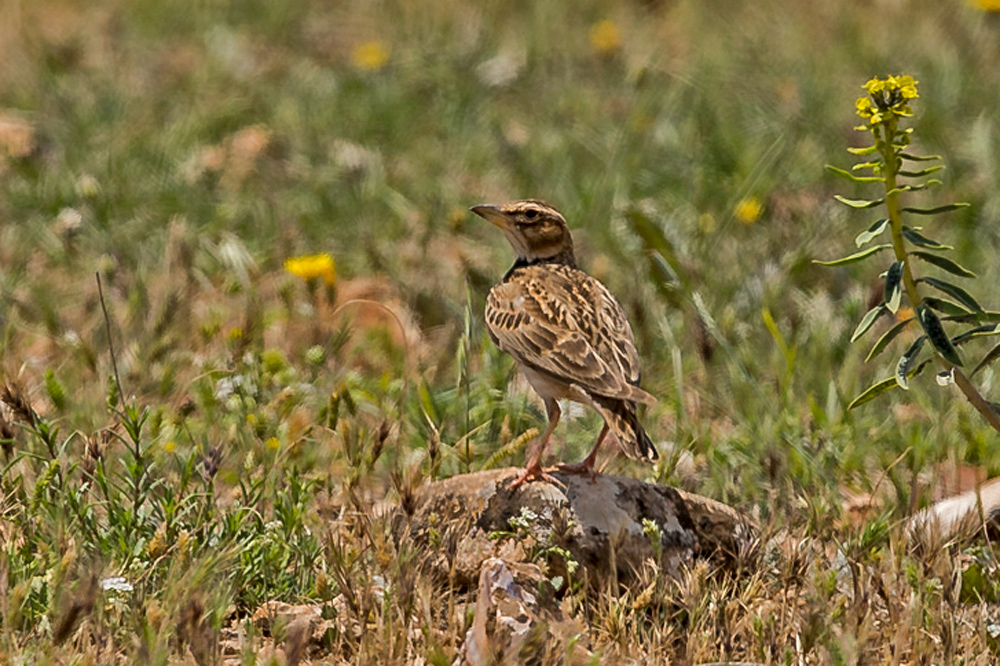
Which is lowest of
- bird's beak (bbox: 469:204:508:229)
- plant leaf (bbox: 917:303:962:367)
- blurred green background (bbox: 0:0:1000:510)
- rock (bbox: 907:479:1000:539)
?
blurred green background (bbox: 0:0:1000:510)

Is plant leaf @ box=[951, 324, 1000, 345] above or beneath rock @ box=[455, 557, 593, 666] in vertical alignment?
above

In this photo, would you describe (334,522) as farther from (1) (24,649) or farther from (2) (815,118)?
(2) (815,118)

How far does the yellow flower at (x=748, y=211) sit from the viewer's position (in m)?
7.19

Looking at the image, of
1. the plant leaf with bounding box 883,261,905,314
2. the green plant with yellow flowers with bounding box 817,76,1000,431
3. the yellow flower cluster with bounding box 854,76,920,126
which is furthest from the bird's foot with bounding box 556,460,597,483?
the yellow flower cluster with bounding box 854,76,920,126

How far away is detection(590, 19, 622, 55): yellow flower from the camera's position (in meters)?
9.98

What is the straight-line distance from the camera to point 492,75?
9.34 m

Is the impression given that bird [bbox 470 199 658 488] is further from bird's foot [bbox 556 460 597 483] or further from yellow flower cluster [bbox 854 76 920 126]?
yellow flower cluster [bbox 854 76 920 126]

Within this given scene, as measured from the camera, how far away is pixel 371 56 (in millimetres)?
9516

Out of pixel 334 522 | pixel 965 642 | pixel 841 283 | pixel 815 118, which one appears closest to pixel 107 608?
pixel 334 522

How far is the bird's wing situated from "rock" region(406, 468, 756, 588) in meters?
0.29

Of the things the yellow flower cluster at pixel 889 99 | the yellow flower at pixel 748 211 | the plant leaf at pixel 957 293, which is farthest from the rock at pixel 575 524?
the yellow flower at pixel 748 211

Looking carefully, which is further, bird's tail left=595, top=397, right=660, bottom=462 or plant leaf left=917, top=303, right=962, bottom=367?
bird's tail left=595, top=397, right=660, bottom=462

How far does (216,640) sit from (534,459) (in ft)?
3.59

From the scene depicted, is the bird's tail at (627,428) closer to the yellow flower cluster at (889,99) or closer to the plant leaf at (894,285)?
the plant leaf at (894,285)
